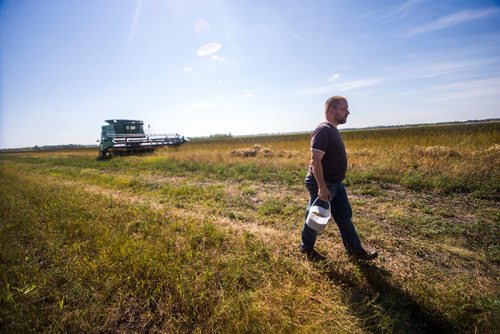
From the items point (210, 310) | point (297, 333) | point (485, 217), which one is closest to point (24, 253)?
point (210, 310)

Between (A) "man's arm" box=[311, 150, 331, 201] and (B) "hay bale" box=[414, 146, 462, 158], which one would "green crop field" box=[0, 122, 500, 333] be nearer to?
(A) "man's arm" box=[311, 150, 331, 201]

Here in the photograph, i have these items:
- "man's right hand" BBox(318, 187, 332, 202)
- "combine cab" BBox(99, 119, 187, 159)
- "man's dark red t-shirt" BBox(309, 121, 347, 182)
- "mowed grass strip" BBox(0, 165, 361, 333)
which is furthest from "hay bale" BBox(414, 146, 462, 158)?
"combine cab" BBox(99, 119, 187, 159)

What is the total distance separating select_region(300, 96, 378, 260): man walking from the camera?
8.02 ft

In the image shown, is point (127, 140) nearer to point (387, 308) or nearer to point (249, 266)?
point (249, 266)

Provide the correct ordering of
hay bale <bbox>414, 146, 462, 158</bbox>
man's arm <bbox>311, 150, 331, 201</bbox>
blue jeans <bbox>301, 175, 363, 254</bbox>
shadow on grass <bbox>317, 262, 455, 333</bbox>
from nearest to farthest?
shadow on grass <bbox>317, 262, 455, 333</bbox> < man's arm <bbox>311, 150, 331, 201</bbox> < blue jeans <bbox>301, 175, 363, 254</bbox> < hay bale <bbox>414, 146, 462, 158</bbox>

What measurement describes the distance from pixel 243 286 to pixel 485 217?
4.26m

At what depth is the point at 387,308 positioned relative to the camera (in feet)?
6.54

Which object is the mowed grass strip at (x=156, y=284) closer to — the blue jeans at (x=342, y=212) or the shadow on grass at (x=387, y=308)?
the shadow on grass at (x=387, y=308)

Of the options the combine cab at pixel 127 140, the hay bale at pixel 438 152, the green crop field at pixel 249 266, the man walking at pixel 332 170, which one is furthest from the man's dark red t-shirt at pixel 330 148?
the combine cab at pixel 127 140

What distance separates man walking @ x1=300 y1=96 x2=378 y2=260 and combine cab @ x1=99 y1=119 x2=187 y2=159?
1833 centimetres

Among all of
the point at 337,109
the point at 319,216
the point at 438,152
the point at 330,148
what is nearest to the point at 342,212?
the point at 319,216

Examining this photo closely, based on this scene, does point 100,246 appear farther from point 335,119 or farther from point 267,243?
point 335,119

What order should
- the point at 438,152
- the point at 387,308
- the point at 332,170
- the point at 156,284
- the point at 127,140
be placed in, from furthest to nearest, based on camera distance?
the point at 127,140
the point at 438,152
the point at 332,170
the point at 156,284
the point at 387,308

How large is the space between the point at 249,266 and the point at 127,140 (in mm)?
18259
